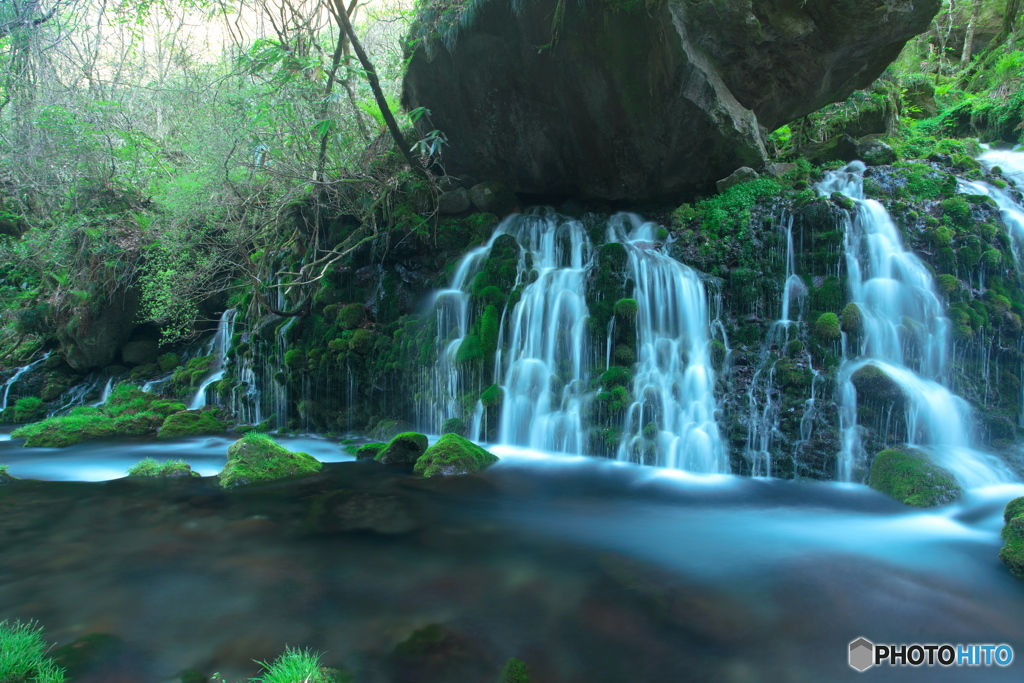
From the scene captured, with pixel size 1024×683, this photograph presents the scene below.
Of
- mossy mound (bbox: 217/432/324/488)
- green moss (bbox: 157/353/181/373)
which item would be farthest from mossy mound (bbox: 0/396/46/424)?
mossy mound (bbox: 217/432/324/488)

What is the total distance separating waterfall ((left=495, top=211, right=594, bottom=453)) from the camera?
337 inches

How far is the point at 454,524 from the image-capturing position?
18.0 feet

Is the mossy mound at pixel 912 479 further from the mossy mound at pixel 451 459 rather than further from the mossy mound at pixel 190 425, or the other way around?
the mossy mound at pixel 190 425

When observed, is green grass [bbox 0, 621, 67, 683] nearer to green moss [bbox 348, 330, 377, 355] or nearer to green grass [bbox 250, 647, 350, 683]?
green grass [bbox 250, 647, 350, 683]

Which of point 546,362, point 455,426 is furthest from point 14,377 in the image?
point 546,362

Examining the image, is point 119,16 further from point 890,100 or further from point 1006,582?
point 890,100

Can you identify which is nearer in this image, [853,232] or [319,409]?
[853,232]

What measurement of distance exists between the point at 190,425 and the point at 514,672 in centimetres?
1008

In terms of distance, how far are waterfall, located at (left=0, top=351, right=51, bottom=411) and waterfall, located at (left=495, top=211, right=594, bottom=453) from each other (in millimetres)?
14584

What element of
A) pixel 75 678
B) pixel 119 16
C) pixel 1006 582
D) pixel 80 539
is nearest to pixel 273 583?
pixel 75 678

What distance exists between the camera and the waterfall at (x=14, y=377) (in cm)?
1486

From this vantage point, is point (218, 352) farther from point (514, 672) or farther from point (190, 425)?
point (514, 672)

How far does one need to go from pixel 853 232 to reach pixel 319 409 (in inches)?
399

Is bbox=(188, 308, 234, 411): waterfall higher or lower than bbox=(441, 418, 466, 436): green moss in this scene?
higher
